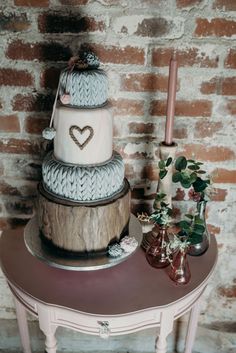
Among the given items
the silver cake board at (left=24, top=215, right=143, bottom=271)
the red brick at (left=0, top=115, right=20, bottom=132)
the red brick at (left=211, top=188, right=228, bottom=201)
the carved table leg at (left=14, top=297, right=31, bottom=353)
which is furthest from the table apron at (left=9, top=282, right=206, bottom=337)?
the red brick at (left=0, top=115, right=20, bottom=132)

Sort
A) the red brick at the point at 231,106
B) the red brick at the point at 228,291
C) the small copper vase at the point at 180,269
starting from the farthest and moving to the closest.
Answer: the red brick at the point at 228,291, the red brick at the point at 231,106, the small copper vase at the point at 180,269

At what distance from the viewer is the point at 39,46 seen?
3.68 ft

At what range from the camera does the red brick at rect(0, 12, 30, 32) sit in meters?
1.09

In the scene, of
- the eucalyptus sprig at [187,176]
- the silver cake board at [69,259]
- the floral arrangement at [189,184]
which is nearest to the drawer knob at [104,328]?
the silver cake board at [69,259]

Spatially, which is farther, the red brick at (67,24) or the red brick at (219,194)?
the red brick at (219,194)

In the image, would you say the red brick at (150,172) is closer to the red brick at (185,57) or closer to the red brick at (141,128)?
the red brick at (141,128)

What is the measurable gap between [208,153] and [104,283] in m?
0.50

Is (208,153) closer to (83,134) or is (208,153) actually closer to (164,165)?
(164,165)

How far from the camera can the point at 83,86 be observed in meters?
0.96

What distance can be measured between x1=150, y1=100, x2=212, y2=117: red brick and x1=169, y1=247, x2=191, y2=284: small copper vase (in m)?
0.39

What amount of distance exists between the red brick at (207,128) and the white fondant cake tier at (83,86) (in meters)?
0.36

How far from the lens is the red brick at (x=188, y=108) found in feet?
3.88

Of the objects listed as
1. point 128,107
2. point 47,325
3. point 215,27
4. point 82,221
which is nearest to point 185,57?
point 215,27

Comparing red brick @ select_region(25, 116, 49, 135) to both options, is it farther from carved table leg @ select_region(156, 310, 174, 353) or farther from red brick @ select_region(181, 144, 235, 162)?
carved table leg @ select_region(156, 310, 174, 353)
